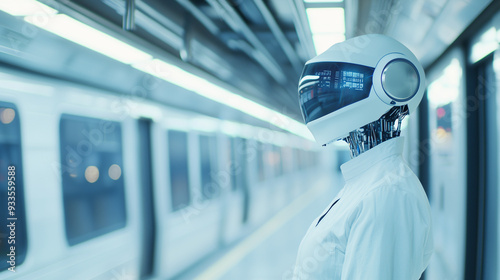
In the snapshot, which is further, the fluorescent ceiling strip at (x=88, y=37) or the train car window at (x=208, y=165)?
the train car window at (x=208, y=165)

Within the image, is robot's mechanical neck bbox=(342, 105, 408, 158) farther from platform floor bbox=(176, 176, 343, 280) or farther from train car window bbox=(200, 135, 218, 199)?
train car window bbox=(200, 135, 218, 199)

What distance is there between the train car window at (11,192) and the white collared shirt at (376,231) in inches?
75.6

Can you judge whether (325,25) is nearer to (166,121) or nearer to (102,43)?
(102,43)

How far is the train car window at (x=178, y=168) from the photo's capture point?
14.5 ft

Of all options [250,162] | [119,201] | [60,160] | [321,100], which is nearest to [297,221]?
[250,162]

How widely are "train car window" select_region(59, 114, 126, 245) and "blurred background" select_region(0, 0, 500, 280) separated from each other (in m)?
0.01

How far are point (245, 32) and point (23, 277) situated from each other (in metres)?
2.56

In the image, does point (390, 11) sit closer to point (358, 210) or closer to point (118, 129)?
point (358, 210)

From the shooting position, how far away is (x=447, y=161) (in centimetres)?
288

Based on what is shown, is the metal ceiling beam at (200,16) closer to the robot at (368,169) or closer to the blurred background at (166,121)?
the blurred background at (166,121)

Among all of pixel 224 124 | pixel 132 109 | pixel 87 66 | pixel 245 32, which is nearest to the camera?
pixel 87 66

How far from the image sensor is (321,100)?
117cm

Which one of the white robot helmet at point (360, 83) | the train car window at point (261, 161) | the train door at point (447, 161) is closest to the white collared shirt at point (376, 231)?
the white robot helmet at point (360, 83)

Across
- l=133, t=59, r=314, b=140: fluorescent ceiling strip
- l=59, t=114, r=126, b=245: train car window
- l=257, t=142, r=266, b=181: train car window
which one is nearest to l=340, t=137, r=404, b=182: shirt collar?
l=133, t=59, r=314, b=140: fluorescent ceiling strip
